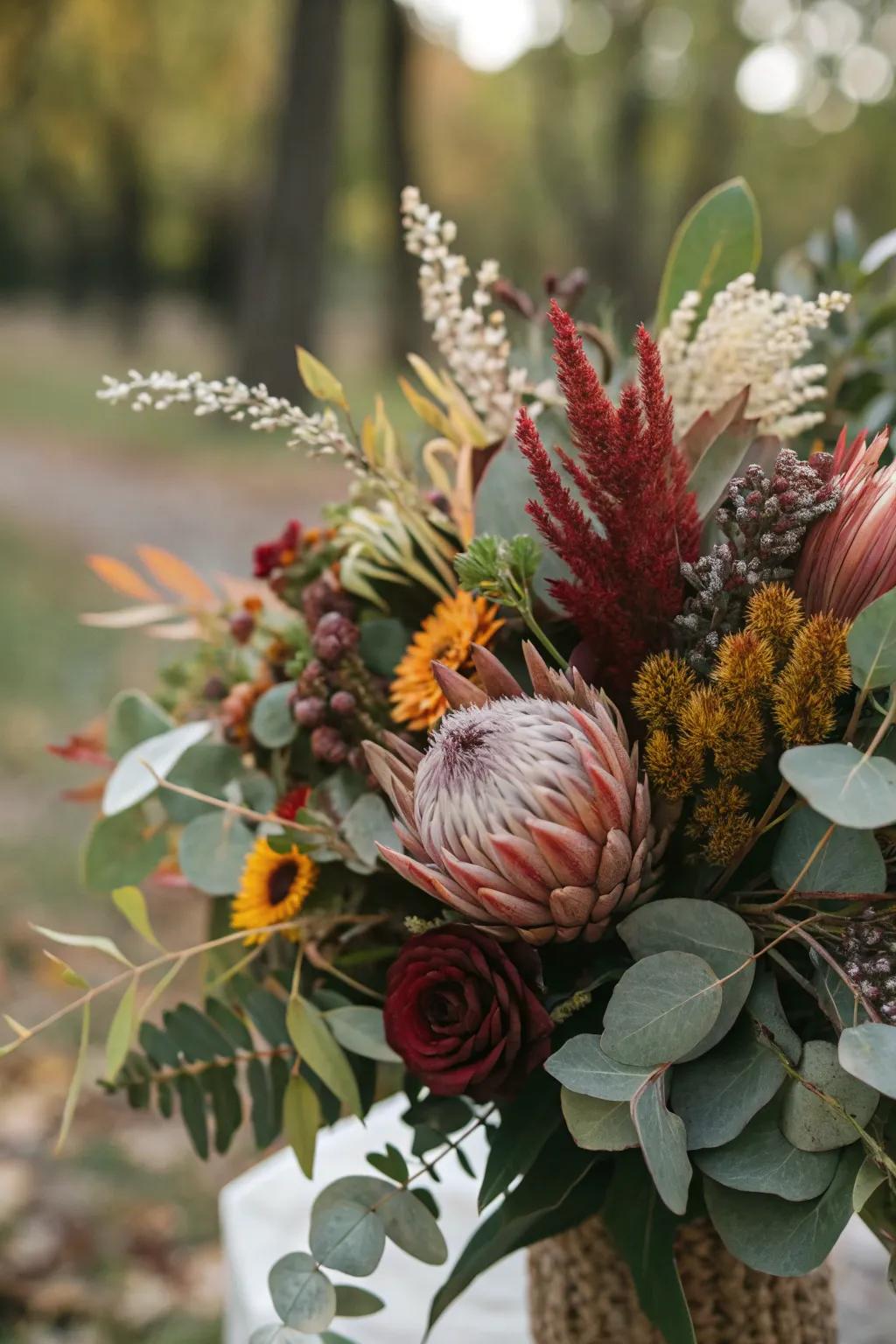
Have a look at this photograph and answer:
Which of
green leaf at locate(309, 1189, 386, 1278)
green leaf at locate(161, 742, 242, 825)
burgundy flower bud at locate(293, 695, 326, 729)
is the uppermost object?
burgundy flower bud at locate(293, 695, 326, 729)

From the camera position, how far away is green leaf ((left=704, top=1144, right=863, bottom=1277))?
45cm

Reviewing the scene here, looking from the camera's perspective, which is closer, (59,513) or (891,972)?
(891,972)

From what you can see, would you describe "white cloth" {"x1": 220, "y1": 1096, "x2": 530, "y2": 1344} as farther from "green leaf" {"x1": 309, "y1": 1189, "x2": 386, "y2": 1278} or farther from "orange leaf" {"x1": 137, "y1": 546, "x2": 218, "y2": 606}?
"orange leaf" {"x1": 137, "y1": 546, "x2": 218, "y2": 606}

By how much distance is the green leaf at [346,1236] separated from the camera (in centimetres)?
50

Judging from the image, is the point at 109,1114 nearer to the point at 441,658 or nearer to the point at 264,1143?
the point at 264,1143

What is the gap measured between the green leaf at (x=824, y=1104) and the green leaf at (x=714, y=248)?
0.39 meters

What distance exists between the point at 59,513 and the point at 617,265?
6008 millimetres

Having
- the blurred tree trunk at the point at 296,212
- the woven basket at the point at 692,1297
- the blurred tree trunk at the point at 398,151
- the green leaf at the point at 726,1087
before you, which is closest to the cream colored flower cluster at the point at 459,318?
the green leaf at the point at 726,1087

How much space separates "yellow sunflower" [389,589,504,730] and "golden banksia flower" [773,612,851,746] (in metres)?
0.13

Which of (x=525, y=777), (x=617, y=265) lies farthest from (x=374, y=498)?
(x=617, y=265)

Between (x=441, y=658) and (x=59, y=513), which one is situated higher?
(x=441, y=658)

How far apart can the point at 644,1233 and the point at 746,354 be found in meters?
0.41

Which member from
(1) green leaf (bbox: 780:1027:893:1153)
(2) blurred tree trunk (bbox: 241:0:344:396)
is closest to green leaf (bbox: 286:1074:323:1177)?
(1) green leaf (bbox: 780:1027:893:1153)

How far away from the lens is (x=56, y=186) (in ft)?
37.4
